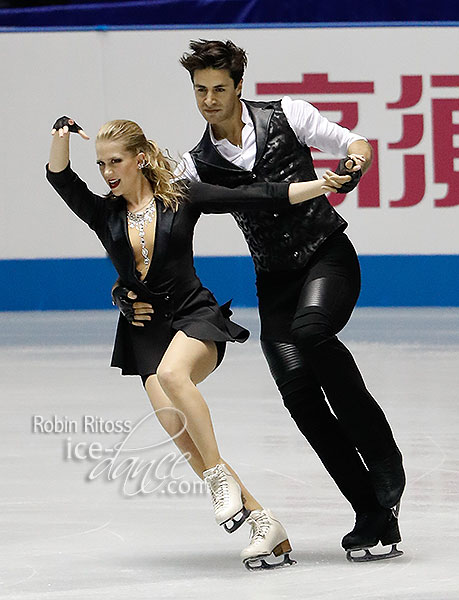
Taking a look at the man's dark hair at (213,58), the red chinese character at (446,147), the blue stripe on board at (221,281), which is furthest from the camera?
the blue stripe on board at (221,281)

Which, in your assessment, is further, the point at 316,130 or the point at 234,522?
the point at 316,130

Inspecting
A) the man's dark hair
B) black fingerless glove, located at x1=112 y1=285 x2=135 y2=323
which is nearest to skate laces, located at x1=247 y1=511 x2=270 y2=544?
black fingerless glove, located at x1=112 y1=285 x2=135 y2=323

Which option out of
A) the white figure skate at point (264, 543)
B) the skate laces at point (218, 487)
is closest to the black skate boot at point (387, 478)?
the white figure skate at point (264, 543)

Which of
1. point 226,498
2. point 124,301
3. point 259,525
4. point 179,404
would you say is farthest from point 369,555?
point 124,301

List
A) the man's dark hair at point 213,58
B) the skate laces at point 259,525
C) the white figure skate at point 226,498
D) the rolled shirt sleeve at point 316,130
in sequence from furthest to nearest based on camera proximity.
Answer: the rolled shirt sleeve at point 316,130, the man's dark hair at point 213,58, the skate laces at point 259,525, the white figure skate at point 226,498

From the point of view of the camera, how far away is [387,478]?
3410 millimetres

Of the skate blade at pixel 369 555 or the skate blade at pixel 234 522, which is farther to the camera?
the skate blade at pixel 369 555

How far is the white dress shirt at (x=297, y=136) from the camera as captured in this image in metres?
3.56

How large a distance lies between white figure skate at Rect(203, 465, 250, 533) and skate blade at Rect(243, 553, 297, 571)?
14 centimetres

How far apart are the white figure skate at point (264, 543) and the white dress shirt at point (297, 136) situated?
3.08 ft

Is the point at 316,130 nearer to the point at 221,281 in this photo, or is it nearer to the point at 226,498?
the point at 226,498

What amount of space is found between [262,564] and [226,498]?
0.81ft

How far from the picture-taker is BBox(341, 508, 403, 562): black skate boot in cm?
342

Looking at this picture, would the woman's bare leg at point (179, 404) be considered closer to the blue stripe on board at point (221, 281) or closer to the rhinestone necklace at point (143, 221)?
the rhinestone necklace at point (143, 221)
